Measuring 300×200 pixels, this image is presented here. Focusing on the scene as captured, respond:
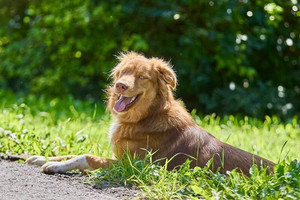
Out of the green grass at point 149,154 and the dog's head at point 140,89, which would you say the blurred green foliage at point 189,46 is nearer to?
the green grass at point 149,154

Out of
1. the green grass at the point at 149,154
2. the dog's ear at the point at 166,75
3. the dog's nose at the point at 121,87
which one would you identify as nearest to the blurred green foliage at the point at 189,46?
the green grass at the point at 149,154

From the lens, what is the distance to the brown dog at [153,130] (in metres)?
5.38

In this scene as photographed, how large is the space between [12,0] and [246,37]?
19.8ft

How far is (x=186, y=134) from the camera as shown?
18.2 feet

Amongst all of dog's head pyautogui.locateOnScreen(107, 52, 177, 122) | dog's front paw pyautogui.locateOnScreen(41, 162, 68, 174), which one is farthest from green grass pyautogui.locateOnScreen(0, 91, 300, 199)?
dog's head pyautogui.locateOnScreen(107, 52, 177, 122)

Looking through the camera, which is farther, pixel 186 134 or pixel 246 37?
pixel 246 37

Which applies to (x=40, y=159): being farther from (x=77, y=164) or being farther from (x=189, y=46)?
(x=189, y=46)

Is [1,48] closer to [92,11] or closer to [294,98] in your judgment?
[92,11]

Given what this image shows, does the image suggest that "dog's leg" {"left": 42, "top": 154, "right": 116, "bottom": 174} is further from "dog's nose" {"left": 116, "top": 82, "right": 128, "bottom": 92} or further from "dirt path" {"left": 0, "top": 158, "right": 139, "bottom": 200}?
"dog's nose" {"left": 116, "top": 82, "right": 128, "bottom": 92}

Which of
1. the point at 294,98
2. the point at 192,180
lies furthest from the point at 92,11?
the point at 192,180

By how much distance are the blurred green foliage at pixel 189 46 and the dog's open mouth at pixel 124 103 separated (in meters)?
5.43

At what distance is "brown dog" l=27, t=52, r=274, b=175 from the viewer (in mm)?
5383

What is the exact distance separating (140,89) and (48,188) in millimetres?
1414

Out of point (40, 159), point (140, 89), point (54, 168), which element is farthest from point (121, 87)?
point (40, 159)
